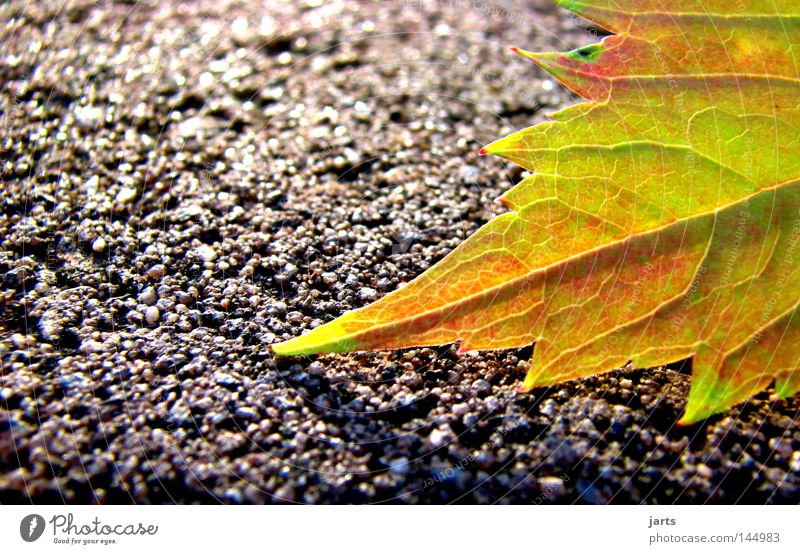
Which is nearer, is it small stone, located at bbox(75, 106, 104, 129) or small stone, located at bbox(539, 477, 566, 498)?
small stone, located at bbox(539, 477, 566, 498)

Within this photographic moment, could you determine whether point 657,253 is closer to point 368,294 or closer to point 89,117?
point 368,294

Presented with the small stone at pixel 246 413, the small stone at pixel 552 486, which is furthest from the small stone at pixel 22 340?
the small stone at pixel 552 486

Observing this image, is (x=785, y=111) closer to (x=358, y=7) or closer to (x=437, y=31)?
(x=437, y=31)

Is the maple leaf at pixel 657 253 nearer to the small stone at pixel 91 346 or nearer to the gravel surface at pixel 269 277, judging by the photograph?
the gravel surface at pixel 269 277

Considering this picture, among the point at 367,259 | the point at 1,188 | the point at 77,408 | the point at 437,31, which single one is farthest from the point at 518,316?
the point at 437,31

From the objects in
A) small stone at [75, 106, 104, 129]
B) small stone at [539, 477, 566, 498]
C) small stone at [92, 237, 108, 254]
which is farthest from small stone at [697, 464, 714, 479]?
small stone at [75, 106, 104, 129]

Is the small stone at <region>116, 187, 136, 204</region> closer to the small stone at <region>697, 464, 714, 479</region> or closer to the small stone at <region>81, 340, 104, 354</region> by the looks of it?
the small stone at <region>81, 340, 104, 354</region>
